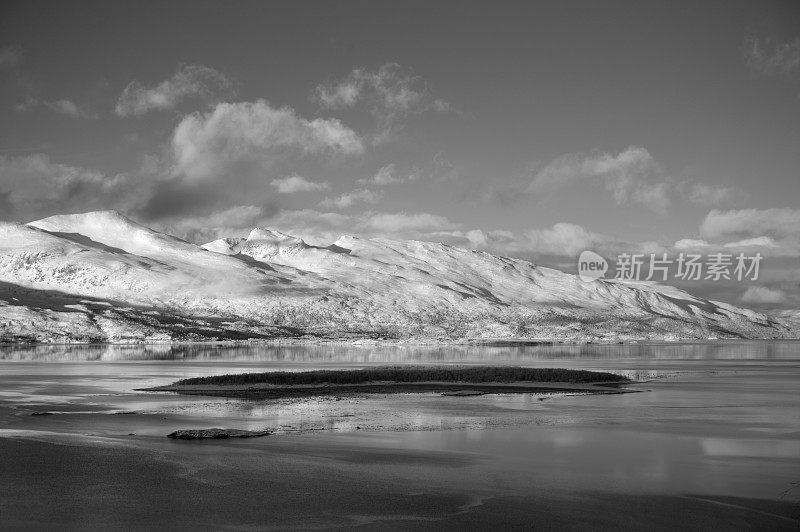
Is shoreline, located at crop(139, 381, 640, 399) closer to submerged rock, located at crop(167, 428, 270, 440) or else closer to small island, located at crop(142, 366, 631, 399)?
small island, located at crop(142, 366, 631, 399)

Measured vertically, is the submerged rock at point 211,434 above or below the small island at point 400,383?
below

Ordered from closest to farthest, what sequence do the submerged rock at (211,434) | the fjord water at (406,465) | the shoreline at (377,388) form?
the fjord water at (406,465) < the submerged rock at (211,434) < the shoreline at (377,388)

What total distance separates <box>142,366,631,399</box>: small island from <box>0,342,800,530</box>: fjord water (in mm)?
12920

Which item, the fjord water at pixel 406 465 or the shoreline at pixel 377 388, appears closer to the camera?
the fjord water at pixel 406 465

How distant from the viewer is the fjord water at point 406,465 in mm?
26500

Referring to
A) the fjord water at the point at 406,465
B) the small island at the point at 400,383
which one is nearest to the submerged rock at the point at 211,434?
the fjord water at the point at 406,465

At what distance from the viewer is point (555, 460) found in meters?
36.3

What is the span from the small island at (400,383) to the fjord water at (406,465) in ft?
42.4

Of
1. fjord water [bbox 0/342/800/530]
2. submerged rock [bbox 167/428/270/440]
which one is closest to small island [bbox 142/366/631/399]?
fjord water [bbox 0/342/800/530]

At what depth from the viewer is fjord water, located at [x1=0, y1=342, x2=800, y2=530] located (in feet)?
86.9

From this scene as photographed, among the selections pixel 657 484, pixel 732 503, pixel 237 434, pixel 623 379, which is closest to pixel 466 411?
pixel 237 434

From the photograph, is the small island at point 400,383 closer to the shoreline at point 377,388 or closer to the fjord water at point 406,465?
the shoreline at point 377,388

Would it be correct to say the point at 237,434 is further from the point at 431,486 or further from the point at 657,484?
the point at 657,484

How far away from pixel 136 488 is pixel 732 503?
21.1m
